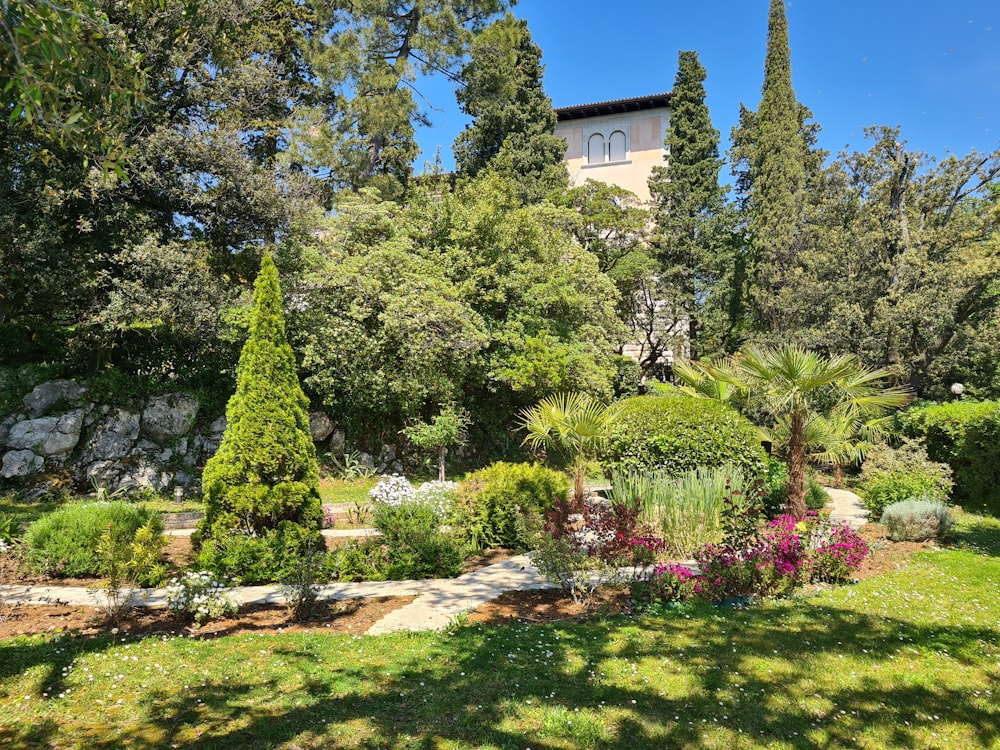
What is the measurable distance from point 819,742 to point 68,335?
51.4 ft

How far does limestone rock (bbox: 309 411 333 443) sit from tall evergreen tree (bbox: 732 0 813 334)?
49.0ft

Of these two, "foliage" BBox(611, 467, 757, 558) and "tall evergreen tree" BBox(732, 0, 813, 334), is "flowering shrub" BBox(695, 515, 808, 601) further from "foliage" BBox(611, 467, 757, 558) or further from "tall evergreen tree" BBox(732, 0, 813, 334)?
"tall evergreen tree" BBox(732, 0, 813, 334)

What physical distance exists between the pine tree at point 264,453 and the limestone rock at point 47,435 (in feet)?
21.2

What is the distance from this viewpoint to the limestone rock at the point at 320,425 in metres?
14.4

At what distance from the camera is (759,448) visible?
32.3 feet

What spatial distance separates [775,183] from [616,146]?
10486 millimetres

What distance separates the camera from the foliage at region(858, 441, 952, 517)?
32.8ft

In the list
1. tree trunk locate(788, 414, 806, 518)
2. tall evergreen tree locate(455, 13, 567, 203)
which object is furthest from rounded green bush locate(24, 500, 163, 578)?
tall evergreen tree locate(455, 13, 567, 203)

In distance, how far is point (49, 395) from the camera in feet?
39.0

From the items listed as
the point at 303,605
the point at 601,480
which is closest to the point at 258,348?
the point at 303,605

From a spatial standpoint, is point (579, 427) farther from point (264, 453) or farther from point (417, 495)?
point (264, 453)

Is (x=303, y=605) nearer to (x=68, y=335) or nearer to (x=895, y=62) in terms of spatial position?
(x=68, y=335)

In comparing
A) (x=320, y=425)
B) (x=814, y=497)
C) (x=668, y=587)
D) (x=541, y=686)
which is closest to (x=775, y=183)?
(x=814, y=497)

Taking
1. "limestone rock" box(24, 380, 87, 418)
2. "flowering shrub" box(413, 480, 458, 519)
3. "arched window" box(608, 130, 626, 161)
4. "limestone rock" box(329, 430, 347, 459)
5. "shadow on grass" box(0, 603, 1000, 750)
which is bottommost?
"shadow on grass" box(0, 603, 1000, 750)
